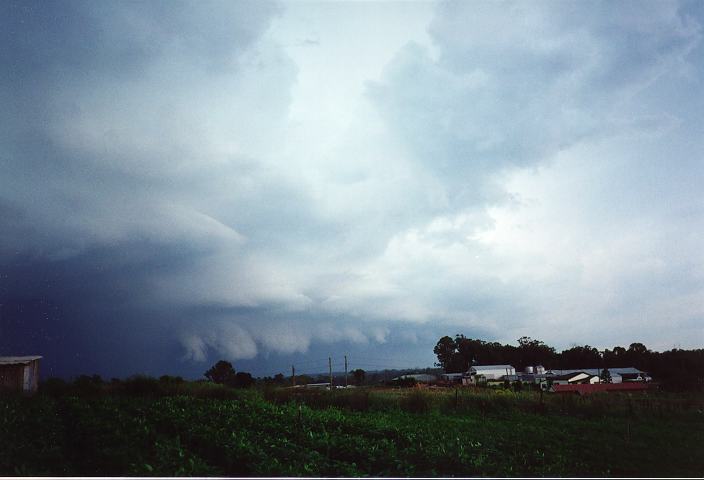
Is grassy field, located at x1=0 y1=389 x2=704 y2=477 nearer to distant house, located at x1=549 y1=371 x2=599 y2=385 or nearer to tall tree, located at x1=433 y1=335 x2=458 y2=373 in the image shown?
distant house, located at x1=549 y1=371 x2=599 y2=385

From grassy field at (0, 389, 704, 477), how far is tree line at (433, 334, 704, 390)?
1086 inches

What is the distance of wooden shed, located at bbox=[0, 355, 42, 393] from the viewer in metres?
17.2

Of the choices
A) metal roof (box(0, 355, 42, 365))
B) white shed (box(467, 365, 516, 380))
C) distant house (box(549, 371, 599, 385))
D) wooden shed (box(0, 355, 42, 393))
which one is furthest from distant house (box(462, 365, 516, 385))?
metal roof (box(0, 355, 42, 365))

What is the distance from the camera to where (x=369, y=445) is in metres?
7.43

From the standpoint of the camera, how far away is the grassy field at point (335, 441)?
623cm

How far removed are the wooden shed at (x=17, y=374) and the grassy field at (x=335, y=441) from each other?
217 inches

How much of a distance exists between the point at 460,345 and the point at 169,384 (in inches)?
1717

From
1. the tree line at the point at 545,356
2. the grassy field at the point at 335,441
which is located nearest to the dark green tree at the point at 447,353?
the tree line at the point at 545,356

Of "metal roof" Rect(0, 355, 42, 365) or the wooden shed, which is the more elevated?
"metal roof" Rect(0, 355, 42, 365)

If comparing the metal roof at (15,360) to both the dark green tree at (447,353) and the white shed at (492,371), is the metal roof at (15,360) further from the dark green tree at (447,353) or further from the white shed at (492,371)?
the dark green tree at (447,353)

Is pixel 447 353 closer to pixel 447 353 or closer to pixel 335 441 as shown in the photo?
pixel 447 353

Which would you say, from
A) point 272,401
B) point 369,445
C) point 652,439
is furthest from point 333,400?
point 652,439

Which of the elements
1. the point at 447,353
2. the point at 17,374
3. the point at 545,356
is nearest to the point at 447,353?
A: the point at 447,353

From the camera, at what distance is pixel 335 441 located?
25.0 ft
